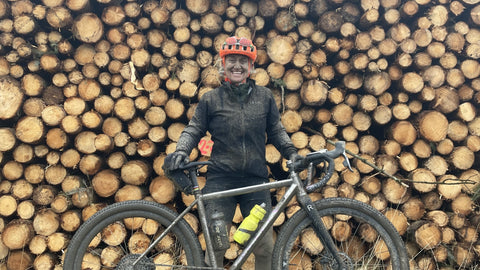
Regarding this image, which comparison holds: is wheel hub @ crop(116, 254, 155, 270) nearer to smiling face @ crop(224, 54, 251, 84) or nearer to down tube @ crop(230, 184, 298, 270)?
down tube @ crop(230, 184, 298, 270)

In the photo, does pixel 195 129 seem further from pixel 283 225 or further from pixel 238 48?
pixel 283 225

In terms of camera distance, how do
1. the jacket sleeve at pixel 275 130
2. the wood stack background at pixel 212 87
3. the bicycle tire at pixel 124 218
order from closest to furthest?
the bicycle tire at pixel 124 218 < the jacket sleeve at pixel 275 130 < the wood stack background at pixel 212 87

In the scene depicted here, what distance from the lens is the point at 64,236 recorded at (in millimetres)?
2678

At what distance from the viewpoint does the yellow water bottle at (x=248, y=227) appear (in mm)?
1943

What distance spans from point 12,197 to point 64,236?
22.5 inches

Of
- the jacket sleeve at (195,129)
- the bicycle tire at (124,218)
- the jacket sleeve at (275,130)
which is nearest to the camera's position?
the bicycle tire at (124,218)

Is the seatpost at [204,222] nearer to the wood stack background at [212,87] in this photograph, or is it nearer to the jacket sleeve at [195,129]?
the jacket sleeve at [195,129]

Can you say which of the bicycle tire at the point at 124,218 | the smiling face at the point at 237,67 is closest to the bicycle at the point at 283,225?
the bicycle tire at the point at 124,218

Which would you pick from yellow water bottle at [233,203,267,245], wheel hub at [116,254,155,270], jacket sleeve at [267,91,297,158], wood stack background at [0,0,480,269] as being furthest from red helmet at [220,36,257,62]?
wheel hub at [116,254,155,270]

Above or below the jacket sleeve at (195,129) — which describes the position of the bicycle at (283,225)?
below

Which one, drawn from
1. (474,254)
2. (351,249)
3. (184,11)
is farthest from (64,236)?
(474,254)

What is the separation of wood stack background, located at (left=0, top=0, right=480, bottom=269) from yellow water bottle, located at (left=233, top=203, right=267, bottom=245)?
93 cm

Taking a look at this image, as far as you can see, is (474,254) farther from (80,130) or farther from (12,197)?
(12,197)

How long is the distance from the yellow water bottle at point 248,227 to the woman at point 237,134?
0.97 ft
